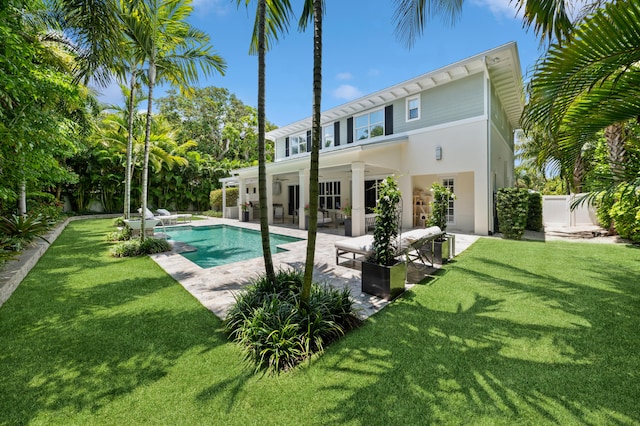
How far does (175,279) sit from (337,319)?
4.18m

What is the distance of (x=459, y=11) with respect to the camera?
4492 millimetres

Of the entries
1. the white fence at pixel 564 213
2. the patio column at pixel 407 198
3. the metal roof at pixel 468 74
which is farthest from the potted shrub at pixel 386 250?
the white fence at pixel 564 213

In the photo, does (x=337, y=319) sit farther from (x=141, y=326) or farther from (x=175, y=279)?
(x=175, y=279)

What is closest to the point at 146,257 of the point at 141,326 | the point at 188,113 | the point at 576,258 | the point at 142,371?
the point at 141,326

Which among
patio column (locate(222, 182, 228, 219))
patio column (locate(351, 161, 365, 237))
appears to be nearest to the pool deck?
patio column (locate(351, 161, 365, 237))

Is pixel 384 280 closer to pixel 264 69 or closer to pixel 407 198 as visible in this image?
pixel 264 69

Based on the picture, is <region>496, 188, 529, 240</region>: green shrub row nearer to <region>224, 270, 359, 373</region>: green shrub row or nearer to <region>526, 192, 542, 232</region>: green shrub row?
<region>526, 192, 542, 232</region>: green shrub row

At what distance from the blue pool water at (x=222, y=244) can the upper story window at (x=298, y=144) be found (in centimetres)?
815

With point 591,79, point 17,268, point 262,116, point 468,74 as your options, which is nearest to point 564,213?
point 468,74

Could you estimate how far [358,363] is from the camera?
3.03 m

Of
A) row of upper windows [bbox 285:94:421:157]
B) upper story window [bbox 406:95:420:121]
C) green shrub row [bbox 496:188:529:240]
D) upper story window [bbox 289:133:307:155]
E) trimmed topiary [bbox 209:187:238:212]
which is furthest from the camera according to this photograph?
trimmed topiary [bbox 209:187:238:212]

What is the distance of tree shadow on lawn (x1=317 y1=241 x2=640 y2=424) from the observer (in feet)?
7.70

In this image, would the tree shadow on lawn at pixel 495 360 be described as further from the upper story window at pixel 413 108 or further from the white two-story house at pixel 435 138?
the upper story window at pixel 413 108

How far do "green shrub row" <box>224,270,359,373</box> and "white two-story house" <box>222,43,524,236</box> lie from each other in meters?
7.15
